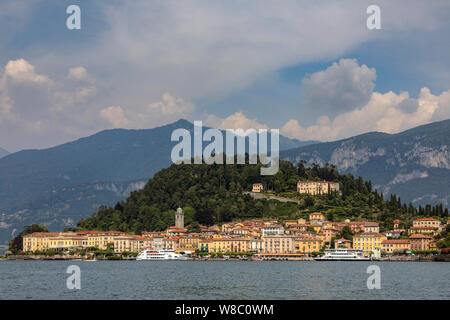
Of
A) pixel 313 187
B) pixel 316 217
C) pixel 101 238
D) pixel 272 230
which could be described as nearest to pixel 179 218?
pixel 101 238

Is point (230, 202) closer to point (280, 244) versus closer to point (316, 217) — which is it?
point (316, 217)

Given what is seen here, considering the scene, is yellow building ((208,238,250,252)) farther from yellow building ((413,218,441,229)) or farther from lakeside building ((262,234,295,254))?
yellow building ((413,218,441,229))

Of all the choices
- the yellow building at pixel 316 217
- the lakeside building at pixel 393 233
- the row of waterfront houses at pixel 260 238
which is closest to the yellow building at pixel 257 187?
the row of waterfront houses at pixel 260 238

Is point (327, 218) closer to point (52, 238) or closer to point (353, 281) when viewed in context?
point (52, 238)

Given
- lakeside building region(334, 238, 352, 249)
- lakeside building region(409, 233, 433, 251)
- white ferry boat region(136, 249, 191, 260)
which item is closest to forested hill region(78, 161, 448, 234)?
lakeside building region(334, 238, 352, 249)

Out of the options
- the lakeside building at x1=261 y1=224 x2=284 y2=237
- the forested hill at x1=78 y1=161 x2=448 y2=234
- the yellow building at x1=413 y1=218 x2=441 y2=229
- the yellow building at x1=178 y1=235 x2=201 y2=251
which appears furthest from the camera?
the forested hill at x1=78 y1=161 x2=448 y2=234

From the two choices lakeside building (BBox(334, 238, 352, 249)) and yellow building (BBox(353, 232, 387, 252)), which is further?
lakeside building (BBox(334, 238, 352, 249))
